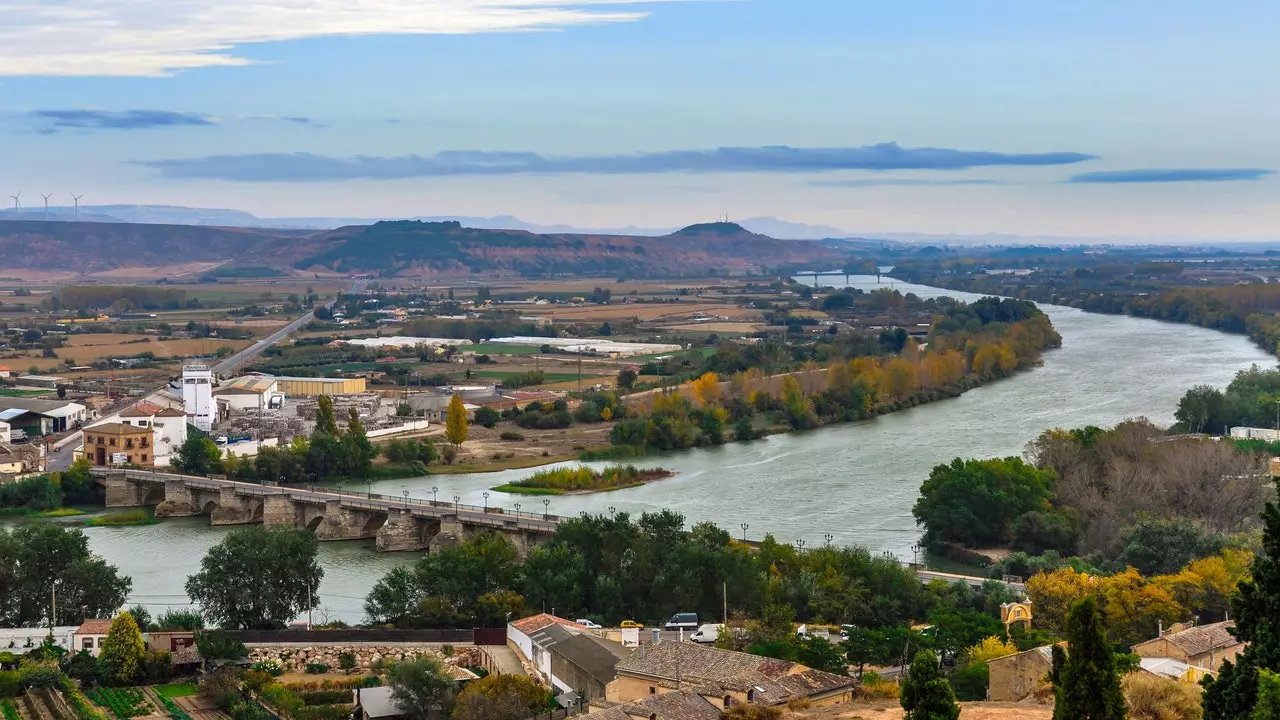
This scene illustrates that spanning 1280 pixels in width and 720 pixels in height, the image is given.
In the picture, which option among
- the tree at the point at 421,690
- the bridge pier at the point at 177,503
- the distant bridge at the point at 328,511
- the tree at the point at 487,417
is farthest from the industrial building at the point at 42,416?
the tree at the point at 421,690

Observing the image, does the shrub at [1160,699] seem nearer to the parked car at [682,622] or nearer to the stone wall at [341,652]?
the parked car at [682,622]

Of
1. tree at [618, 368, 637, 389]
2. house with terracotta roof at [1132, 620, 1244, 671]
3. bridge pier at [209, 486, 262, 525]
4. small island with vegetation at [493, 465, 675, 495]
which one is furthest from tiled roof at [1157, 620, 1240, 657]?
tree at [618, 368, 637, 389]

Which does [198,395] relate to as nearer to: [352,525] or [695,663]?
[352,525]

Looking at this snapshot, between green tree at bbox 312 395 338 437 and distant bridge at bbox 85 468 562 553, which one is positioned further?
green tree at bbox 312 395 338 437

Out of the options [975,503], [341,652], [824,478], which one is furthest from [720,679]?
[824,478]

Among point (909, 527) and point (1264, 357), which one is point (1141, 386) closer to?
point (1264, 357)

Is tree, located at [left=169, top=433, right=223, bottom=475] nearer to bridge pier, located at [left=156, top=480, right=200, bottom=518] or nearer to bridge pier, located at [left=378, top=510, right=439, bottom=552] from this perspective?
bridge pier, located at [left=156, top=480, right=200, bottom=518]
